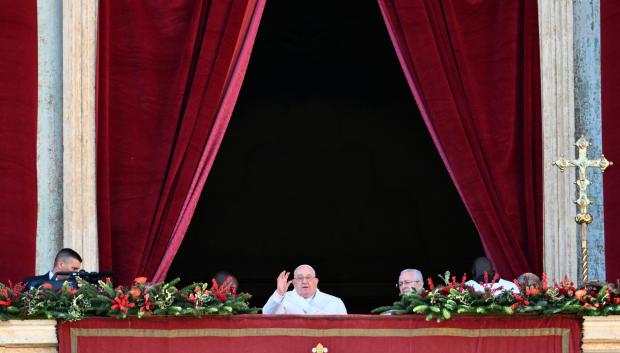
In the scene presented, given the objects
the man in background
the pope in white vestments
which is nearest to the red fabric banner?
the pope in white vestments

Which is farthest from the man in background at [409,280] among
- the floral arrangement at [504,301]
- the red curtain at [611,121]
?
the red curtain at [611,121]

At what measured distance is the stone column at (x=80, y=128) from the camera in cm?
1234

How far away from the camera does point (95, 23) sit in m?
12.7

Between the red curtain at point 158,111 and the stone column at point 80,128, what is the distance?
0.24 ft

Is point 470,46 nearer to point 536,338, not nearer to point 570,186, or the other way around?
point 570,186

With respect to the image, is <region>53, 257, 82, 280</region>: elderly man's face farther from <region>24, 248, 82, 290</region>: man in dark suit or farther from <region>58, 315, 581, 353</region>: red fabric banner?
<region>58, 315, 581, 353</region>: red fabric banner

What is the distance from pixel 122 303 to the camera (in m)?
9.80

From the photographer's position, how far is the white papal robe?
11.0 meters

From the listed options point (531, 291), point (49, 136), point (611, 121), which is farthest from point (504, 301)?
point (49, 136)

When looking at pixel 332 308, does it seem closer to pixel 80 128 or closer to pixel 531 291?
pixel 531 291

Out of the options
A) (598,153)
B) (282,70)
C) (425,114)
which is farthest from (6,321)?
(282,70)

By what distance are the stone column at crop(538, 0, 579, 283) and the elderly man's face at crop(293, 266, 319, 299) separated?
6.84 ft

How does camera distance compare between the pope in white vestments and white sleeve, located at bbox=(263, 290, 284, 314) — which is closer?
white sleeve, located at bbox=(263, 290, 284, 314)

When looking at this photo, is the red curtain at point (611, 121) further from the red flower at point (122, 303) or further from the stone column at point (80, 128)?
the red flower at point (122, 303)
